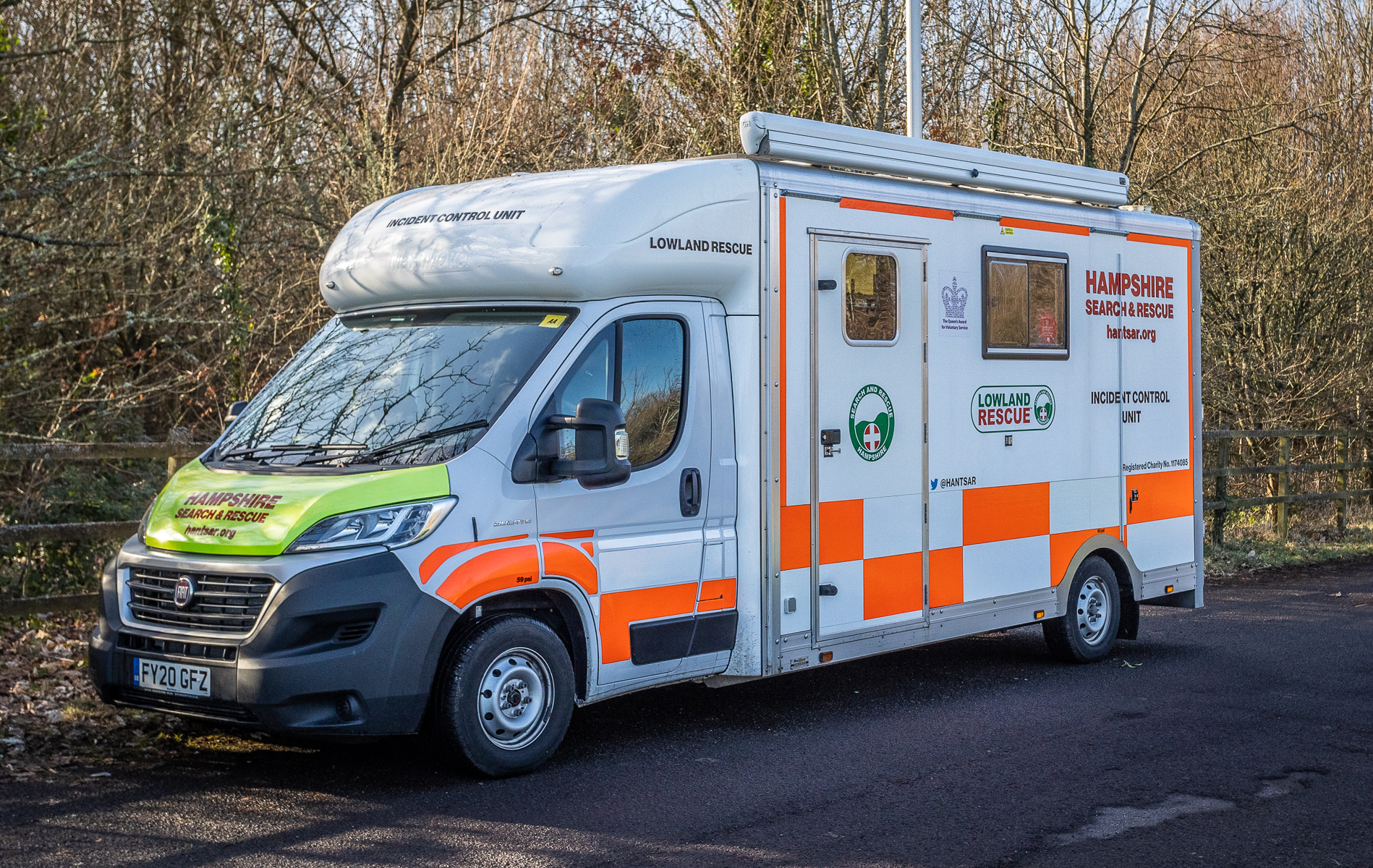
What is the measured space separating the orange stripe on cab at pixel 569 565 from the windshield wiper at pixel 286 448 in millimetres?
955

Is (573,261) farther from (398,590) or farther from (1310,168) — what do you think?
(1310,168)

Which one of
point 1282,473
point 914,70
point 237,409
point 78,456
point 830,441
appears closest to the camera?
point 237,409

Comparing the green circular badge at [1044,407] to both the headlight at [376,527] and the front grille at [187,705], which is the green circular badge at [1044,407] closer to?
the headlight at [376,527]

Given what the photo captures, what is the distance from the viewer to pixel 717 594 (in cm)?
695

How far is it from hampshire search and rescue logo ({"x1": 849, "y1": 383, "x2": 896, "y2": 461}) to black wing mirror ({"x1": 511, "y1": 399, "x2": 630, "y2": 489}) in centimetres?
170

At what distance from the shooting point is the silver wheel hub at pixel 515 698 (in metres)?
6.08

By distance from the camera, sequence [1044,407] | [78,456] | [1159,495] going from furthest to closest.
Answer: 1. [1159,495]
2. [78,456]
3. [1044,407]

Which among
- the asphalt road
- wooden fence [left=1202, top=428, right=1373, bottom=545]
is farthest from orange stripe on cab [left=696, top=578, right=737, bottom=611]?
wooden fence [left=1202, top=428, right=1373, bottom=545]

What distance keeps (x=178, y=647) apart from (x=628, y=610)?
6.43ft

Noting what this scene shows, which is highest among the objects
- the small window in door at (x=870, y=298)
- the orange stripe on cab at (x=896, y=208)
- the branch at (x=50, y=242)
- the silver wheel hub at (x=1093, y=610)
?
the orange stripe on cab at (x=896, y=208)

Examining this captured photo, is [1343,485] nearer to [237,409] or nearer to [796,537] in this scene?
[796,537]

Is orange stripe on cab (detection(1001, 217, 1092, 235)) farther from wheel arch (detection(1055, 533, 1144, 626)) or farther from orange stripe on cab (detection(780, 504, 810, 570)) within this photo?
orange stripe on cab (detection(780, 504, 810, 570))

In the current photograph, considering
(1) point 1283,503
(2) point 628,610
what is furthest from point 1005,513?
(1) point 1283,503

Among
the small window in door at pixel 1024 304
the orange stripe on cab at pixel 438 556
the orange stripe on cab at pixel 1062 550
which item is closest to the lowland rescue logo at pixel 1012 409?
the small window in door at pixel 1024 304
